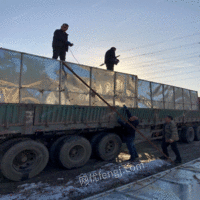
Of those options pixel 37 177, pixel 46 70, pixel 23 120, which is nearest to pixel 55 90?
pixel 46 70

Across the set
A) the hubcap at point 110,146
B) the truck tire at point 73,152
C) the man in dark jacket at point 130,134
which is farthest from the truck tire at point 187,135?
the truck tire at point 73,152

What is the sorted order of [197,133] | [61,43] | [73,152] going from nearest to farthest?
1. [73,152]
2. [61,43]
3. [197,133]

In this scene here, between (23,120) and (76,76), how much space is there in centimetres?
222

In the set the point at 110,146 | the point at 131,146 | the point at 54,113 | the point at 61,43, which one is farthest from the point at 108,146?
the point at 61,43

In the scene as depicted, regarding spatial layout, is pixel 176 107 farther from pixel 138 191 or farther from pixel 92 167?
pixel 138 191

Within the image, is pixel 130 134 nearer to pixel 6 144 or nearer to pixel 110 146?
pixel 110 146

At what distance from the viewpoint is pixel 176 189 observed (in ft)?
13.2

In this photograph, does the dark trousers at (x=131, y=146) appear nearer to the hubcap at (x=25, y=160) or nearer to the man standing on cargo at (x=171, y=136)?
the man standing on cargo at (x=171, y=136)

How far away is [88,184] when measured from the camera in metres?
4.50

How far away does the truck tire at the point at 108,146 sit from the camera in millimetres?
6518

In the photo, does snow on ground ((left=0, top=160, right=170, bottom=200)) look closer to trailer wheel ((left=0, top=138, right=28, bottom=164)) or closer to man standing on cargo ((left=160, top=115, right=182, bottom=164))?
man standing on cargo ((left=160, top=115, right=182, bottom=164))

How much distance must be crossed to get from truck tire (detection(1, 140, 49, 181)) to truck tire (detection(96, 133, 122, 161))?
80.1 inches

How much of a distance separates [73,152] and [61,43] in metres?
3.77

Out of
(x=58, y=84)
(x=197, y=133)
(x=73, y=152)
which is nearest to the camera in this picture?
(x=73, y=152)
